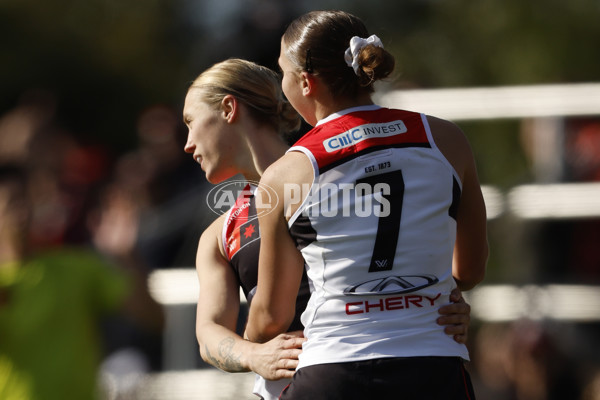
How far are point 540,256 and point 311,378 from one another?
4151 mm

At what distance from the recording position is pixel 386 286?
9.06 feet

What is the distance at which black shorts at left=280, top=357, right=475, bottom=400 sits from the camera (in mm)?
2748

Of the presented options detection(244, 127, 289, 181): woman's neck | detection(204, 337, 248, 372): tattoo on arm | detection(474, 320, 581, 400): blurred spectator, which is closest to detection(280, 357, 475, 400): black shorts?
detection(204, 337, 248, 372): tattoo on arm

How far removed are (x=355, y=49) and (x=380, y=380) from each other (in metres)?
0.98

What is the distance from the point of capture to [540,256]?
6.62m

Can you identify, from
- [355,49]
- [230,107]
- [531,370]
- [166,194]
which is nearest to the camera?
[355,49]

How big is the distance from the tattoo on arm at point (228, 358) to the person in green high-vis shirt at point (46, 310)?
2227 millimetres

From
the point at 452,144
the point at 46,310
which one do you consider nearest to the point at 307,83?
the point at 452,144

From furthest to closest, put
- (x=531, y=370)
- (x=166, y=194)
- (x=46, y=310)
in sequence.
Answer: (x=166, y=194), (x=531, y=370), (x=46, y=310)

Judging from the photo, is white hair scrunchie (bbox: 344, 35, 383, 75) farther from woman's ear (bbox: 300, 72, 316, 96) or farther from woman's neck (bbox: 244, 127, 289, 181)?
woman's neck (bbox: 244, 127, 289, 181)

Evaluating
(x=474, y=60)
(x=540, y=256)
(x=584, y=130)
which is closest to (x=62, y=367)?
(x=540, y=256)

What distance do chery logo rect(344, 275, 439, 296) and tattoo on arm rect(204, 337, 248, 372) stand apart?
60 cm

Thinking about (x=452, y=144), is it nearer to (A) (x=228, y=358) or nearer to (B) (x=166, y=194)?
(A) (x=228, y=358)

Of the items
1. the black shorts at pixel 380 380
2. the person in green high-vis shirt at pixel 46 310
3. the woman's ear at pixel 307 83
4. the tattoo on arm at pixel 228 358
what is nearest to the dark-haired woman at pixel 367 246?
the black shorts at pixel 380 380
